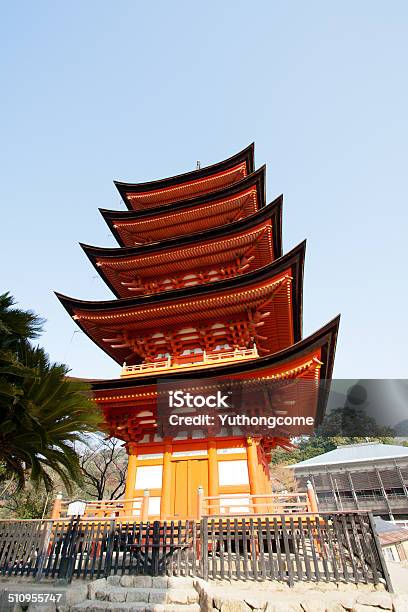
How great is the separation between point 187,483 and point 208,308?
203 inches

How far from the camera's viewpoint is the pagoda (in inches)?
343

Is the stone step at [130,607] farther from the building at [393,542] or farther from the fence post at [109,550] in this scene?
the building at [393,542]

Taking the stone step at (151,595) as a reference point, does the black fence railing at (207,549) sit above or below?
above

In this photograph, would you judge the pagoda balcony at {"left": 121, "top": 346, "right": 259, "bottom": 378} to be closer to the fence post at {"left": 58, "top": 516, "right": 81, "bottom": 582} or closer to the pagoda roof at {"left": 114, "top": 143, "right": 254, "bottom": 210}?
the fence post at {"left": 58, "top": 516, "right": 81, "bottom": 582}

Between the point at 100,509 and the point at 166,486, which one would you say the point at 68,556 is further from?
the point at 166,486

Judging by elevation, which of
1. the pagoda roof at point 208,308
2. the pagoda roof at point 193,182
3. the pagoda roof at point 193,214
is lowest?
the pagoda roof at point 208,308

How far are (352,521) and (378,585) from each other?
876mm

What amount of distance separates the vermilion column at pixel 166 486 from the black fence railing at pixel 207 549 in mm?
1611

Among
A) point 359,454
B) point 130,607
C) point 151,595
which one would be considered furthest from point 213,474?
point 359,454

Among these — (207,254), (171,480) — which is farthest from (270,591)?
(207,254)

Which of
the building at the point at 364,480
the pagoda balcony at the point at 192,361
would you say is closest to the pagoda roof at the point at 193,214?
the pagoda balcony at the point at 192,361

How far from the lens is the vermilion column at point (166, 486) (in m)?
8.59

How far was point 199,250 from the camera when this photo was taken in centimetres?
1262

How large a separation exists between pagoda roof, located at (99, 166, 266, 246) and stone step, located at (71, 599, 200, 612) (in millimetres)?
12803
